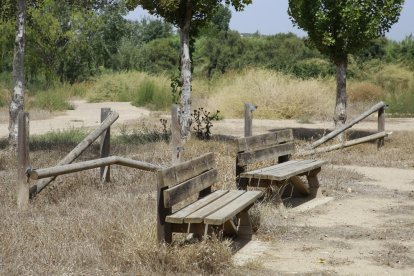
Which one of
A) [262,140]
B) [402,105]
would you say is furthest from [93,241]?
[402,105]

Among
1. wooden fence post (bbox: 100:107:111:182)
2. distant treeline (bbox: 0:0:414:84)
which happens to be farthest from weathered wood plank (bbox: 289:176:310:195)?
distant treeline (bbox: 0:0:414:84)

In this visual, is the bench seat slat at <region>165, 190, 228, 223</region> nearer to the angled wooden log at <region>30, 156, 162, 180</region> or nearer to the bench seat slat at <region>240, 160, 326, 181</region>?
the bench seat slat at <region>240, 160, 326, 181</region>

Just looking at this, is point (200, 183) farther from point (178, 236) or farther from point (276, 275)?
point (276, 275)

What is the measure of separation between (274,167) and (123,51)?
1406 inches

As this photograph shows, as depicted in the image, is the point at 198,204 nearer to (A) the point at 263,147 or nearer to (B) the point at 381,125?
(A) the point at 263,147

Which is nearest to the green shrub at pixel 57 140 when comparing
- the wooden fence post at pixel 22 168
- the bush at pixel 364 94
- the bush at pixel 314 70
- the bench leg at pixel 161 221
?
the wooden fence post at pixel 22 168

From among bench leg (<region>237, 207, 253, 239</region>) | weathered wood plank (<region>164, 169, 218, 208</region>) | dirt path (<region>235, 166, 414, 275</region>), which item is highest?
weathered wood plank (<region>164, 169, 218, 208</region>)

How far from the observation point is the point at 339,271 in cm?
593

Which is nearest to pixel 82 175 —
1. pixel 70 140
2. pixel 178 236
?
pixel 178 236

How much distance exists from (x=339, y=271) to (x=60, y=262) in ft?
7.34

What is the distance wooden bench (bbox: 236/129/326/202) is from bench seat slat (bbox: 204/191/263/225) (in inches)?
42.2

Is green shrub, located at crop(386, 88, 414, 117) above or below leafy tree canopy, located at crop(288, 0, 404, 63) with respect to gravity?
below

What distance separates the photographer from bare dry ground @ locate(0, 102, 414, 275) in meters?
5.62

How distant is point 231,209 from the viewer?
20.0 ft
